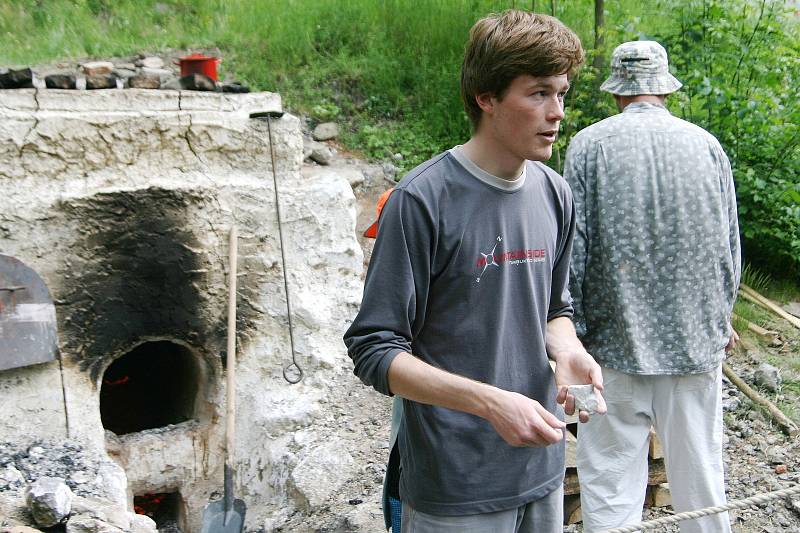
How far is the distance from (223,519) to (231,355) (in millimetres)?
898

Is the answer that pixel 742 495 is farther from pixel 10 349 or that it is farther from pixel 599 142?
pixel 10 349

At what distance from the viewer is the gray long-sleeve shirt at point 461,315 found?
1951 mm

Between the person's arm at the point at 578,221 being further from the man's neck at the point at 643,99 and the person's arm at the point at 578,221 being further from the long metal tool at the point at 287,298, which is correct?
the long metal tool at the point at 287,298

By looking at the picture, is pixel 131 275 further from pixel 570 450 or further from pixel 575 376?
pixel 575 376

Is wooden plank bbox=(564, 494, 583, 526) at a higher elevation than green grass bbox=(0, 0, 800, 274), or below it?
below

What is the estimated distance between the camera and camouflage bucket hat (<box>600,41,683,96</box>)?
320 centimetres

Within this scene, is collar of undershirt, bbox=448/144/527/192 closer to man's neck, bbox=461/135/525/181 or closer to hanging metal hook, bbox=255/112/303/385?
man's neck, bbox=461/135/525/181

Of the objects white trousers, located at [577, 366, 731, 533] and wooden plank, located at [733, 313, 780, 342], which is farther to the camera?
wooden plank, located at [733, 313, 780, 342]

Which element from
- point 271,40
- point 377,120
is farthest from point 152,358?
point 271,40

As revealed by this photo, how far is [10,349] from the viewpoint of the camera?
4.25 m

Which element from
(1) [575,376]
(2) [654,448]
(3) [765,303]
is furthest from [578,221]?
(3) [765,303]

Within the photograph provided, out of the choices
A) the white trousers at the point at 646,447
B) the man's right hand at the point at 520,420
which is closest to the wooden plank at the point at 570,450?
the white trousers at the point at 646,447

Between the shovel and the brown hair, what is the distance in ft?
9.44

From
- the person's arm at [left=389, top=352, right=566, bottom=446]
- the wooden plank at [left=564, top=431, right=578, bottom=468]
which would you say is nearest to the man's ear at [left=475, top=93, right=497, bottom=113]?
the person's arm at [left=389, top=352, right=566, bottom=446]
